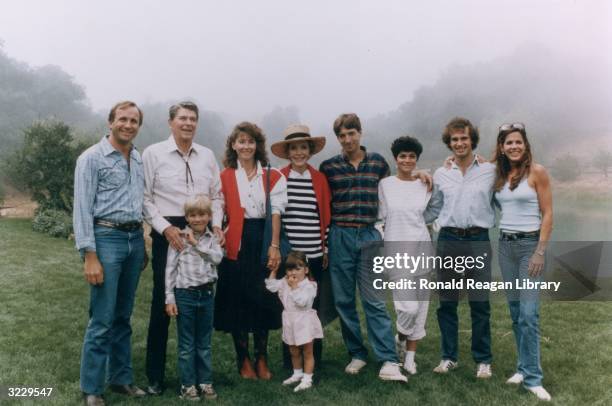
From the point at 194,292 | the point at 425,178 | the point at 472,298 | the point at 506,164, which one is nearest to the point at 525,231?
the point at 506,164

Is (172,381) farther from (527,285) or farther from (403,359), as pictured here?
(527,285)

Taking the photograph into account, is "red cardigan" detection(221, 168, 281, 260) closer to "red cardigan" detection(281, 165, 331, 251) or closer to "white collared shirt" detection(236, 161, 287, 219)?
"white collared shirt" detection(236, 161, 287, 219)

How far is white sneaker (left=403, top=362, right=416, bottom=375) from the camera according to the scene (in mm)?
4086

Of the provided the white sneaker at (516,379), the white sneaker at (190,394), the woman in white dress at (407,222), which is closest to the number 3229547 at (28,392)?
the white sneaker at (190,394)

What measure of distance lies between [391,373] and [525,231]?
1.47 meters

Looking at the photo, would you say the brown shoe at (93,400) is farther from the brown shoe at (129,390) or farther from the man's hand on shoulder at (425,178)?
the man's hand on shoulder at (425,178)

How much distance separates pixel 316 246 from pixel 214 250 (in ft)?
2.95

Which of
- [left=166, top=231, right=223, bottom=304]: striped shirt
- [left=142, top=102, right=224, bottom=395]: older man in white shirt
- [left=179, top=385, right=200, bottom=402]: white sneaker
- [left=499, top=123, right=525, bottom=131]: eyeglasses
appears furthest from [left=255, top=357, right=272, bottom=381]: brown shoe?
[left=499, top=123, right=525, bottom=131]: eyeglasses

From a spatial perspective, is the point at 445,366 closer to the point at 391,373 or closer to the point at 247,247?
the point at 391,373

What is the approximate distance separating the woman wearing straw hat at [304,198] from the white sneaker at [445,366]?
131 centimetres

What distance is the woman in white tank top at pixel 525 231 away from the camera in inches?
139

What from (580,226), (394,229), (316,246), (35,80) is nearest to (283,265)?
(316,246)

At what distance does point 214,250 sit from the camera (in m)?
3.49

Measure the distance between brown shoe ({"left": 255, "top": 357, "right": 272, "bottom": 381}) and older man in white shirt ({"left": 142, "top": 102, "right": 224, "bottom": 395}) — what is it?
76cm
